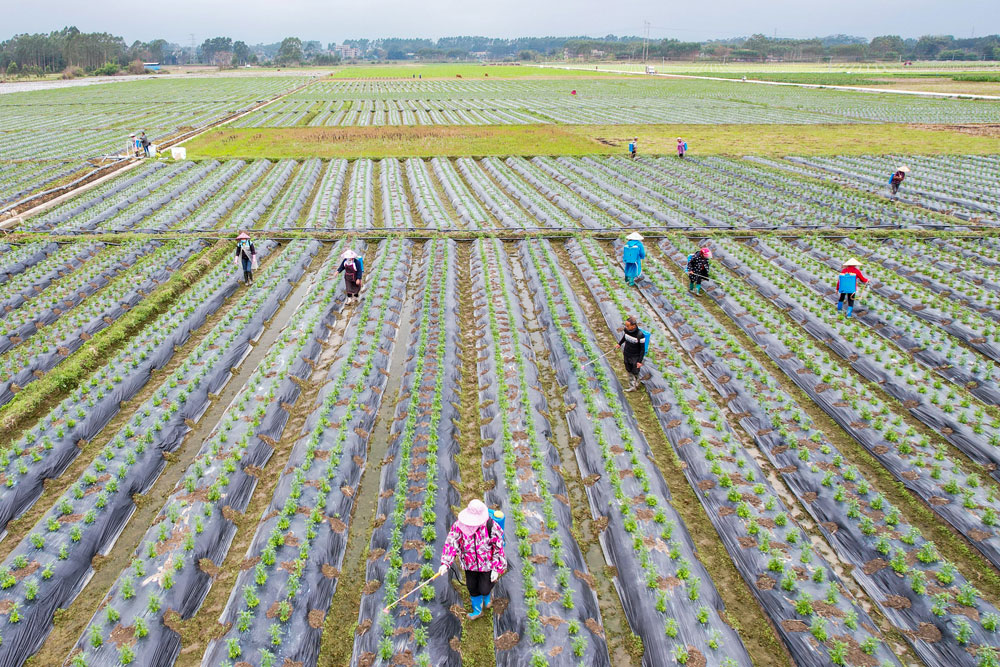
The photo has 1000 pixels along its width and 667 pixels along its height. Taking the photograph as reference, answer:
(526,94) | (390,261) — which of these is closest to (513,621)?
(390,261)

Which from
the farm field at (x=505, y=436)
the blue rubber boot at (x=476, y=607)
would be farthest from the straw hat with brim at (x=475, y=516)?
the farm field at (x=505, y=436)

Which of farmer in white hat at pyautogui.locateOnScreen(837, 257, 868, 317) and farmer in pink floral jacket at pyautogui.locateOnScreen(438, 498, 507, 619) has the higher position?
farmer in white hat at pyautogui.locateOnScreen(837, 257, 868, 317)

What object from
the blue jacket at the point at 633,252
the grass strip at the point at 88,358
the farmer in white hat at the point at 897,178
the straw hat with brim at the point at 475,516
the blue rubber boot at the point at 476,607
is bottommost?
the blue rubber boot at the point at 476,607

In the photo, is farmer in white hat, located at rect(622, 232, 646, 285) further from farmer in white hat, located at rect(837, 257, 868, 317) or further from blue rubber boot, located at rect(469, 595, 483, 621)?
blue rubber boot, located at rect(469, 595, 483, 621)

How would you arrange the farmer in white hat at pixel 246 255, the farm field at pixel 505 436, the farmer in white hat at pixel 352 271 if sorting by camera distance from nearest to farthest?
the farm field at pixel 505 436 → the farmer in white hat at pixel 352 271 → the farmer in white hat at pixel 246 255

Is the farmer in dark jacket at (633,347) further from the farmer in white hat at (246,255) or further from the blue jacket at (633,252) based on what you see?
the farmer in white hat at (246,255)

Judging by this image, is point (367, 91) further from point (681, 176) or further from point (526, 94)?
point (681, 176)

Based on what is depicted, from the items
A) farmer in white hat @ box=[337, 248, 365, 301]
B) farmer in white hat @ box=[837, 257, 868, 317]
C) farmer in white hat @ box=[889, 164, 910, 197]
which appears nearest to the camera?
farmer in white hat @ box=[837, 257, 868, 317]

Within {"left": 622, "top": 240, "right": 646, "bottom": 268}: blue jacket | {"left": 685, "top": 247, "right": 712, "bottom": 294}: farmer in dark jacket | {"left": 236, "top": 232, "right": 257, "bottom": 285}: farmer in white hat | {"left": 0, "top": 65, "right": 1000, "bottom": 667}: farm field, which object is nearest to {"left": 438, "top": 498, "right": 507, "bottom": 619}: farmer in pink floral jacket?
{"left": 0, "top": 65, "right": 1000, "bottom": 667}: farm field
